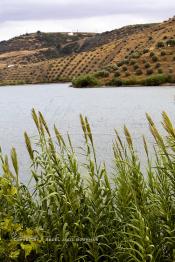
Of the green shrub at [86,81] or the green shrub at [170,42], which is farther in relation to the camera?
the green shrub at [170,42]

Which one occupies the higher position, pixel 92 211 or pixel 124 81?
pixel 92 211

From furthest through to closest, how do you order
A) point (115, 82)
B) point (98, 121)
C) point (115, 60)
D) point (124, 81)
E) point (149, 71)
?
point (115, 60)
point (115, 82)
point (149, 71)
point (124, 81)
point (98, 121)

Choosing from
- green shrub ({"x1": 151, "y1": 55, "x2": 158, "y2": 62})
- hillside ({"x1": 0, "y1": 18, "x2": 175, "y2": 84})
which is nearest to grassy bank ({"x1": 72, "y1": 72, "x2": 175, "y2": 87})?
hillside ({"x1": 0, "y1": 18, "x2": 175, "y2": 84})

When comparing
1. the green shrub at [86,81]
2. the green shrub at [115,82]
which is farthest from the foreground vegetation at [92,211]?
the green shrub at [86,81]

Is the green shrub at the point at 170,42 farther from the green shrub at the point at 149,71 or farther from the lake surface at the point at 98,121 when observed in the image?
the lake surface at the point at 98,121

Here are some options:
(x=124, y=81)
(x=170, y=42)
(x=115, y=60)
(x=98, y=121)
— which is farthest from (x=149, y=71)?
(x=98, y=121)

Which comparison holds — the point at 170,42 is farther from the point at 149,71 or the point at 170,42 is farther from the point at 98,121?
the point at 98,121

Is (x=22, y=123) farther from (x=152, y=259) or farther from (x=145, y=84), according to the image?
(x=145, y=84)

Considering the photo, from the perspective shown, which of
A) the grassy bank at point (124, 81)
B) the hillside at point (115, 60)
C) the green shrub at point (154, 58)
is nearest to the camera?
the grassy bank at point (124, 81)

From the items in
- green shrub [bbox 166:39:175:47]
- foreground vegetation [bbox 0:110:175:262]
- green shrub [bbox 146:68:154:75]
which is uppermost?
green shrub [bbox 166:39:175:47]

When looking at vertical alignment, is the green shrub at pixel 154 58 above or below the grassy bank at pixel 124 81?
above

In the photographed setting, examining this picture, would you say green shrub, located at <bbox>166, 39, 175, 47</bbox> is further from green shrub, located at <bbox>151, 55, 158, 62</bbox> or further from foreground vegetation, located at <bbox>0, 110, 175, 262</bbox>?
foreground vegetation, located at <bbox>0, 110, 175, 262</bbox>

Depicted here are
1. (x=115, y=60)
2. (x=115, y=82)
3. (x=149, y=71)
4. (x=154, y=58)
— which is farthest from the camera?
(x=115, y=60)

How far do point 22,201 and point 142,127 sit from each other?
65.7 feet
